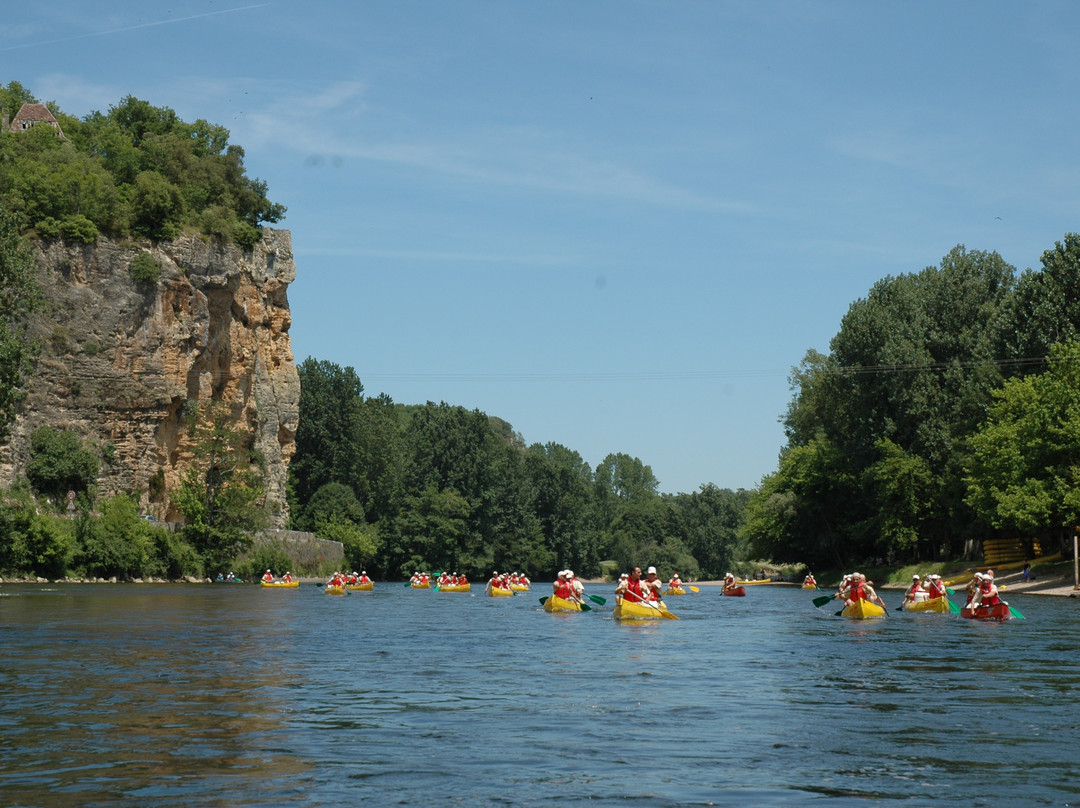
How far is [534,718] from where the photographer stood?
596 inches

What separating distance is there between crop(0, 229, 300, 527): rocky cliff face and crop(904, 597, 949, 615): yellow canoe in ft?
153

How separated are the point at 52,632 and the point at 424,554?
258 feet

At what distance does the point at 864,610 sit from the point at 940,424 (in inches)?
1268

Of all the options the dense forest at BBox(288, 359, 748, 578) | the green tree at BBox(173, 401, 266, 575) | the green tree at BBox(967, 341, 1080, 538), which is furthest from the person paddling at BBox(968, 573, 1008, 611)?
the dense forest at BBox(288, 359, 748, 578)

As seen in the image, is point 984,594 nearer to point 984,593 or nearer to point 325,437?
point 984,593

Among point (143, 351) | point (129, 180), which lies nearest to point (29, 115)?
point (129, 180)

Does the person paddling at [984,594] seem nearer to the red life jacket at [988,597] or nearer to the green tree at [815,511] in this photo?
the red life jacket at [988,597]

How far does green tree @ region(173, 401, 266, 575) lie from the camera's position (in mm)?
72062

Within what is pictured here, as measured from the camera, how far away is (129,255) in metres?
70.3

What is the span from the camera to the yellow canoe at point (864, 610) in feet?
115

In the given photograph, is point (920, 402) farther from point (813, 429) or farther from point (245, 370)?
point (245, 370)

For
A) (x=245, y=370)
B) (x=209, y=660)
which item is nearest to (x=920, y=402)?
(x=245, y=370)

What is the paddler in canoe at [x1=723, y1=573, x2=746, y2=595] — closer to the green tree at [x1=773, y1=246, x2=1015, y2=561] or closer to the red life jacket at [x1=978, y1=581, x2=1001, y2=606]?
the green tree at [x1=773, y1=246, x2=1015, y2=561]

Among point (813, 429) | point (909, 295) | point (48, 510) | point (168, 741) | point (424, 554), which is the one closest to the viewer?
point (168, 741)
